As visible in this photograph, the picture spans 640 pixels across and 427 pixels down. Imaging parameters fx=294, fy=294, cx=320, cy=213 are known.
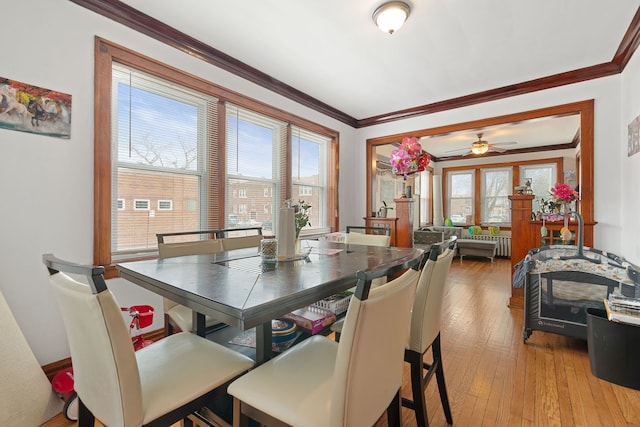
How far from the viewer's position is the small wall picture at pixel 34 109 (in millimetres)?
1771

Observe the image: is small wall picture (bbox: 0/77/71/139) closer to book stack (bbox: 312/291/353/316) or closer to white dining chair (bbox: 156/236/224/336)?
white dining chair (bbox: 156/236/224/336)

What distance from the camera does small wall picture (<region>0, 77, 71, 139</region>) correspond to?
1771 mm

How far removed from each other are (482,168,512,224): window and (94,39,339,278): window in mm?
6217

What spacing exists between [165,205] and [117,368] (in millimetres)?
2001

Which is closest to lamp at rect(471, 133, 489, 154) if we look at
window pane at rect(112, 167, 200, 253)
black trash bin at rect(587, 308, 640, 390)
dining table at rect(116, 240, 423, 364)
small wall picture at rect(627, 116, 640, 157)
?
small wall picture at rect(627, 116, 640, 157)

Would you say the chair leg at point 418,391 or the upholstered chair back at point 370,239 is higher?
the upholstered chair back at point 370,239

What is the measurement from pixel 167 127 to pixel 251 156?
93 cm

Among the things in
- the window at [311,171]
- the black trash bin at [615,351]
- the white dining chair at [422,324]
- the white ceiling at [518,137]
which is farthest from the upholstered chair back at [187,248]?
the white ceiling at [518,137]

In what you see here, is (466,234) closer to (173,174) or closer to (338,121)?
(338,121)

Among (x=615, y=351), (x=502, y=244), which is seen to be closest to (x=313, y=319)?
(x=615, y=351)

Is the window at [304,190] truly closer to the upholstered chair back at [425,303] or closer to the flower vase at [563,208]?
the upholstered chair back at [425,303]

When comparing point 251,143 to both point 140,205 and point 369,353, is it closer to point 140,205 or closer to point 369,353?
point 140,205

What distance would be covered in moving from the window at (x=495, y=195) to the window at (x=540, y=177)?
0.37 m

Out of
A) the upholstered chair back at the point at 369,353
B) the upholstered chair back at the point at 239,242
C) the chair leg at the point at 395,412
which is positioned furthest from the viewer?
the upholstered chair back at the point at 239,242
